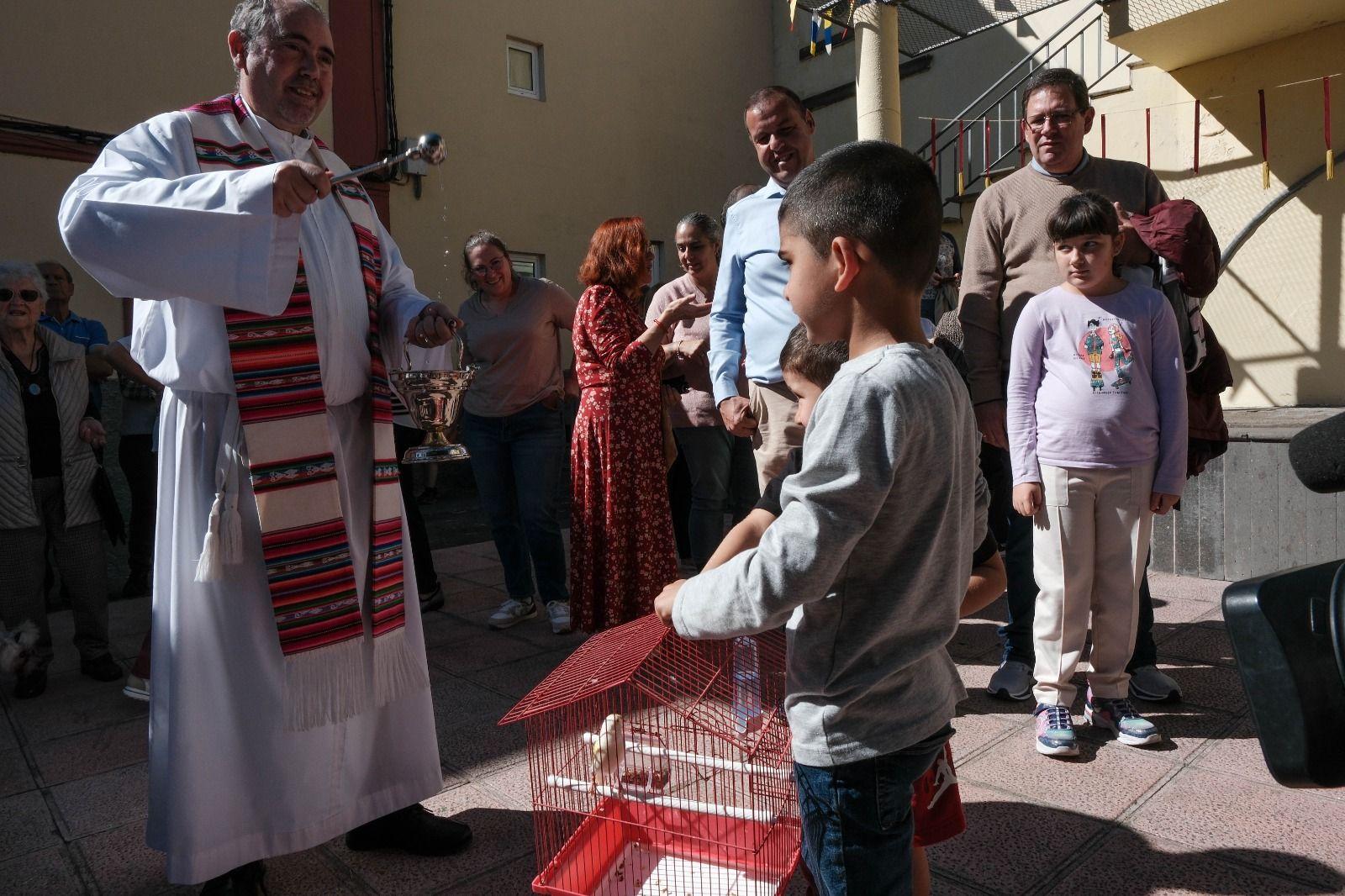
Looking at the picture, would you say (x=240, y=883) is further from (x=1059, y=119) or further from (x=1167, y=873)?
(x=1059, y=119)

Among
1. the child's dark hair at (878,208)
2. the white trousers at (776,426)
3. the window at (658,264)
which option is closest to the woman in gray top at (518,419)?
the white trousers at (776,426)

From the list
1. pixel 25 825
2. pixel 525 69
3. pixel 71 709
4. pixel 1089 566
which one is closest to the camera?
pixel 25 825

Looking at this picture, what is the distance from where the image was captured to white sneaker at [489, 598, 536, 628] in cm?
475

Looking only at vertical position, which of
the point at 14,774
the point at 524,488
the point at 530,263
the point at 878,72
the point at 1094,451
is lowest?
the point at 14,774

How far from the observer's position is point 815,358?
199 cm

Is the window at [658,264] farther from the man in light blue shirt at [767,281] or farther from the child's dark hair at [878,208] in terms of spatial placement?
the child's dark hair at [878,208]

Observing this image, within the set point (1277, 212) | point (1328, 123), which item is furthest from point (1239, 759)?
point (1277, 212)

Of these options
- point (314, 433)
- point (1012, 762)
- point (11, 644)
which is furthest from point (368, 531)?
point (11, 644)

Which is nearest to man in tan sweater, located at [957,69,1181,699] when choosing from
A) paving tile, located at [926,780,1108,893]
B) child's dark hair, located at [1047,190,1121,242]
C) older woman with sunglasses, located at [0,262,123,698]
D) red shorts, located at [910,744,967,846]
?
child's dark hair, located at [1047,190,1121,242]

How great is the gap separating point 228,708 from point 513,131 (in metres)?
9.71

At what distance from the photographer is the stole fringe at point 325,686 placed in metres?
2.19

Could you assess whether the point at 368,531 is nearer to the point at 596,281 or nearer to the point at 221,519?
the point at 221,519

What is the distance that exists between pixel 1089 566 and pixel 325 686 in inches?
89.8

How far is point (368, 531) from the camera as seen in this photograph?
2445 mm
